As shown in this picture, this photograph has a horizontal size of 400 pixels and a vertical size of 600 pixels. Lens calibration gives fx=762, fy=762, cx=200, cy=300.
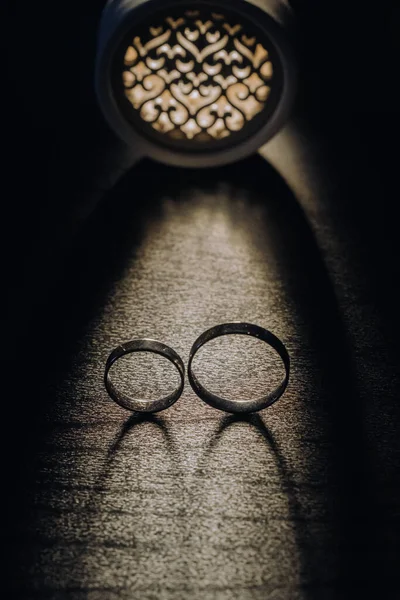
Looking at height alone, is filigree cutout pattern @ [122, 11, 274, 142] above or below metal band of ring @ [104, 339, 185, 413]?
above

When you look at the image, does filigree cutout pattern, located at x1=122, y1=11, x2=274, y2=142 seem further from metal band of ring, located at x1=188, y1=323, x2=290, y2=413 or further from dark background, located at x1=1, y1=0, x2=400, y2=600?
metal band of ring, located at x1=188, y1=323, x2=290, y2=413

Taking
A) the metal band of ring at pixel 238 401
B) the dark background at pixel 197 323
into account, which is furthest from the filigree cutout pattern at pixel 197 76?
the metal band of ring at pixel 238 401

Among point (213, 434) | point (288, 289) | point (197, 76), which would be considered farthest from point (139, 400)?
point (197, 76)

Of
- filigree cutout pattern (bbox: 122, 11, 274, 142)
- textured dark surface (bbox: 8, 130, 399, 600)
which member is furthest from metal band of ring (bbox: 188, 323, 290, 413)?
filigree cutout pattern (bbox: 122, 11, 274, 142)

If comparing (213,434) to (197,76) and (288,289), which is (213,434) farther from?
(197,76)

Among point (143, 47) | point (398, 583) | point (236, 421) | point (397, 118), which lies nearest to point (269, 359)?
point (236, 421)

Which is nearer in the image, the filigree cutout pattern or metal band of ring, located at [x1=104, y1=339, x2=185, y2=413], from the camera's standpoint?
metal band of ring, located at [x1=104, y1=339, x2=185, y2=413]

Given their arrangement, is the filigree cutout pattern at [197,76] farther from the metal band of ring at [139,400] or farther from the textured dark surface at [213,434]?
the metal band of ring at [139,400]
